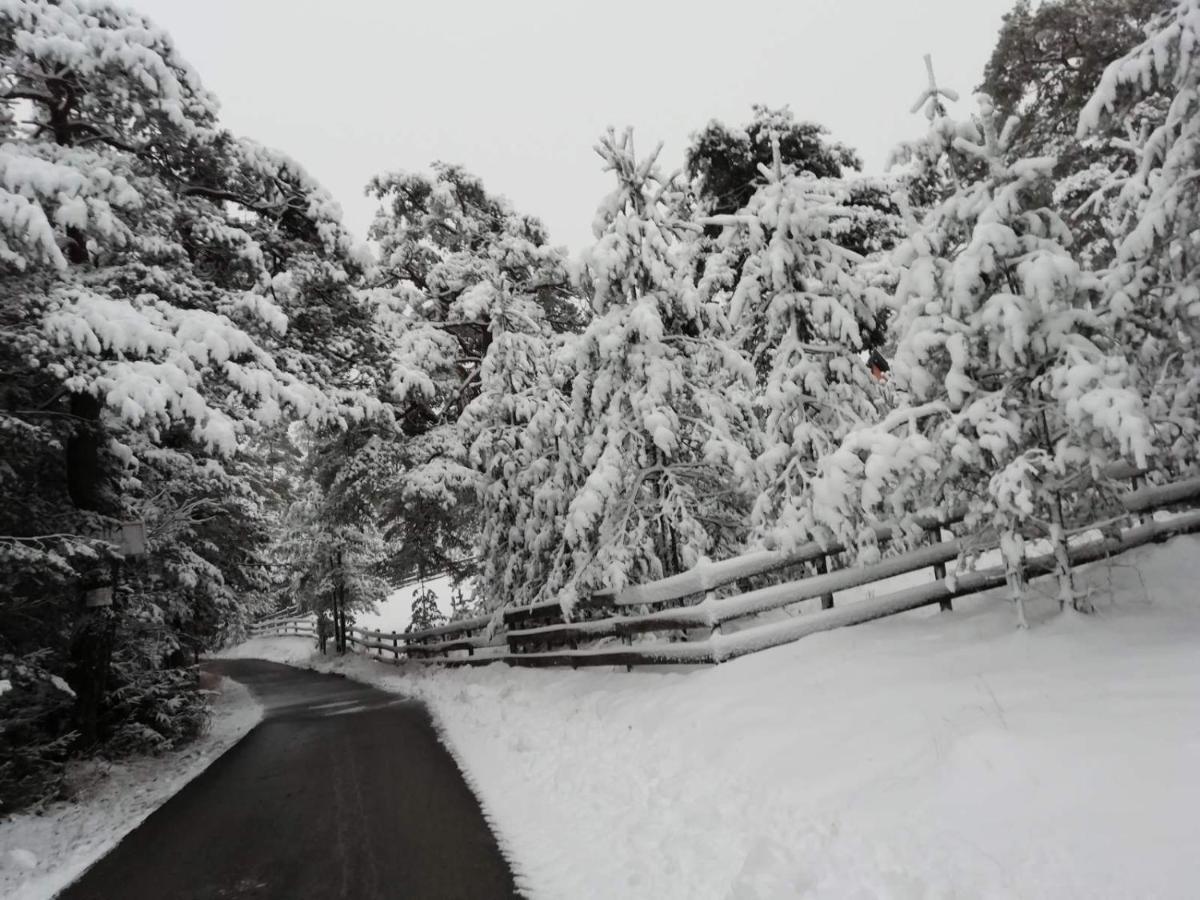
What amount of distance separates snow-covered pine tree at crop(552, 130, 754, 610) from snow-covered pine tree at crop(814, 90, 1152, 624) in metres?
3.32

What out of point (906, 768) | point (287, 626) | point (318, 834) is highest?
point (287, 626)

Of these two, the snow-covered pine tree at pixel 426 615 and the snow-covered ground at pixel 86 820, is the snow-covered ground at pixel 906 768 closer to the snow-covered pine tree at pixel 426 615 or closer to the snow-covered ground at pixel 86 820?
the snow-covered ground at pixel 86 820

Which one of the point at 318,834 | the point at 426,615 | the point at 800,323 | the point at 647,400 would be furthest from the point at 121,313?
the point at 426,615

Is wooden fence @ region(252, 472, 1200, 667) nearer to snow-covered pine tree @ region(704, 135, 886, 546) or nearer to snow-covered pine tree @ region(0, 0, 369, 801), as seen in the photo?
snow-covered pine tree @ region(704, 135, 886, 546)

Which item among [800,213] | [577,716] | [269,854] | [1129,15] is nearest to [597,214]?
[800,213]

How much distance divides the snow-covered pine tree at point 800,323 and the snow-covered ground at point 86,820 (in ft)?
22.4

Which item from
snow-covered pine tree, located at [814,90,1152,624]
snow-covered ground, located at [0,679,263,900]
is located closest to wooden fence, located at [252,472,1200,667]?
snow-covered pine tree, located at [814,90,1152,624]

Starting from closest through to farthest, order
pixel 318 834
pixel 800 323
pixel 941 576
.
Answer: pixel 318 834 → pixel 941 576 → pixel 800 323

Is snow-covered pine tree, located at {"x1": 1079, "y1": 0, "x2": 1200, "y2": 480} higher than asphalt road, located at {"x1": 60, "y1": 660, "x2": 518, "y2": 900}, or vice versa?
snow-covered pine tree, located at {"x1": 1079, "y1": 0, "x2": 1200, "y2": 480}

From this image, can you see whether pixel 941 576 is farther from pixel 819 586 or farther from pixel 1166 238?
pixel 1166 238

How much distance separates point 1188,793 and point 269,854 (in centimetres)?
569

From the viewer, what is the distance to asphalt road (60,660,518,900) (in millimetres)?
4684

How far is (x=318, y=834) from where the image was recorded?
5773 mm

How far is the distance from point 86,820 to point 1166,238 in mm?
10587
